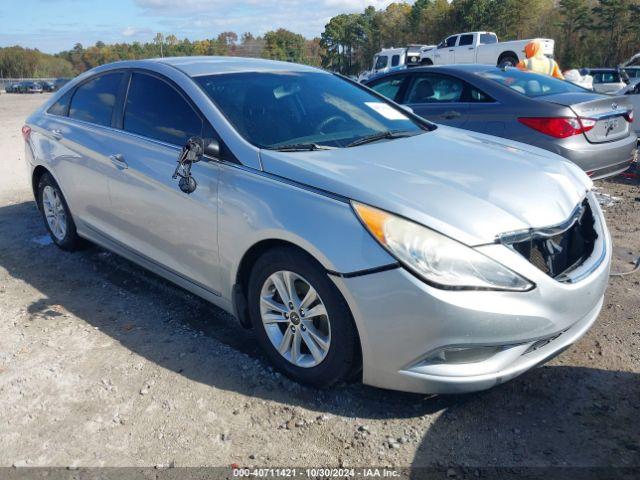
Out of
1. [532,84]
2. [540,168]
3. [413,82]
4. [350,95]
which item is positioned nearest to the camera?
[540,168]

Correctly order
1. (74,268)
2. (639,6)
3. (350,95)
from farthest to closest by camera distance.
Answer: (639,6)
(74,268)
(350,95)

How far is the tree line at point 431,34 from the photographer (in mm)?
35969

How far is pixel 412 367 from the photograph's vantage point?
2523 mm

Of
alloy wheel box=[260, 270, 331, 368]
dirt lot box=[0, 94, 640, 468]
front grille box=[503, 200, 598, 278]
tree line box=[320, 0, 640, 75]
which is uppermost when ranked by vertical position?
tree line box=[320, 0, 640, 75]

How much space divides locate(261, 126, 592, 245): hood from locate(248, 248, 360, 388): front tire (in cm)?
43

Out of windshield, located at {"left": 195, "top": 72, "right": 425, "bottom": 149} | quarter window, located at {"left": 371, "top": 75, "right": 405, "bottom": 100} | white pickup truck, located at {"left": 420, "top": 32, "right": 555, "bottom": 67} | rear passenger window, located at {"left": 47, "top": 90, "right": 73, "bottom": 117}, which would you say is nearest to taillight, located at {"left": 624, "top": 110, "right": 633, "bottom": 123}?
quarter window, located at {"left": 371, "top": 75, "right": 405, "bottom": 100}

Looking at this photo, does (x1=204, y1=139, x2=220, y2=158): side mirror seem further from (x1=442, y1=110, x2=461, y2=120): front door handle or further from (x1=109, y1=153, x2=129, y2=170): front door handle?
(x1=442, y1=110, x2=461, y2=120): front door handle

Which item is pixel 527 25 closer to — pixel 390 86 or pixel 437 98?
pixel 390 86

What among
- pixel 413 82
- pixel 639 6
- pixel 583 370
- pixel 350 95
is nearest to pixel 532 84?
pixel 413 82

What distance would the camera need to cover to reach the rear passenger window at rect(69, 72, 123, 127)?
4.23 metres

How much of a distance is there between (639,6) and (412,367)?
128 ft

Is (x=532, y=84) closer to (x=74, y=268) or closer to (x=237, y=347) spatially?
(x=237, y=347)

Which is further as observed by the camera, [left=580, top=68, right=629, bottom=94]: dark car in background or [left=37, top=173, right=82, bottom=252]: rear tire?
[left=580, top=68, right=629, bottom=94]: dark car in background

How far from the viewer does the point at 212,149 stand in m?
3.11
